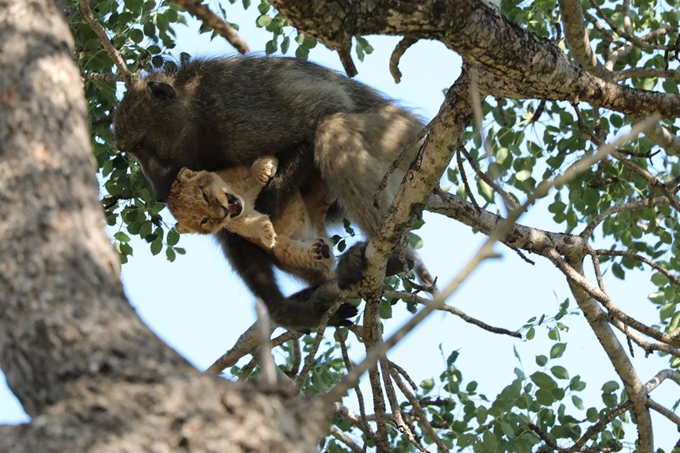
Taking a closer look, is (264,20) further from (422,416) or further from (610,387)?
(610,387)

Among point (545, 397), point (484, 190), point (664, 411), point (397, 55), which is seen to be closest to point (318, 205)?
point (484, 190)

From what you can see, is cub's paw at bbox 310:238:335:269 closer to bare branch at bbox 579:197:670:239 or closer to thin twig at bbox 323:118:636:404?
bare branch at bbox 579:197:670:239

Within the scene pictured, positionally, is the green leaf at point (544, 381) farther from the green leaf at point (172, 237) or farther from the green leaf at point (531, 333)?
the green leaf at point (172, 237)

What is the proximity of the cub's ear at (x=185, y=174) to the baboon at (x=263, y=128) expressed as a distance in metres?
0.11

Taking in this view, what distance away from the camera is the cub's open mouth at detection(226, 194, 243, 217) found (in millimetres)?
4395

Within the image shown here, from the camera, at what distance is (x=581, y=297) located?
4043mm

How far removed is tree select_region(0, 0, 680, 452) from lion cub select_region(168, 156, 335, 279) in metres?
0.29

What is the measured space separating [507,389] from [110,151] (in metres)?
2.48

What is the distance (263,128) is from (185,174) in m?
0.56

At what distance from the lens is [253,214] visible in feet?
14.9

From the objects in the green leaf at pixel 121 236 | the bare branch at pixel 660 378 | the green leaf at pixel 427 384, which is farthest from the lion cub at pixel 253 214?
the bare branch at pixel 660 378

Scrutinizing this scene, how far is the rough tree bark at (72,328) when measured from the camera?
1.51 m

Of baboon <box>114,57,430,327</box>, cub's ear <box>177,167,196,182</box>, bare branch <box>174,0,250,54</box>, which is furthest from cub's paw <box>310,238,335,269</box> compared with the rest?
bare branch <box>174,0,250,54</box>

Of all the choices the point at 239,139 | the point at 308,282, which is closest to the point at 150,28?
the point at 239,139
